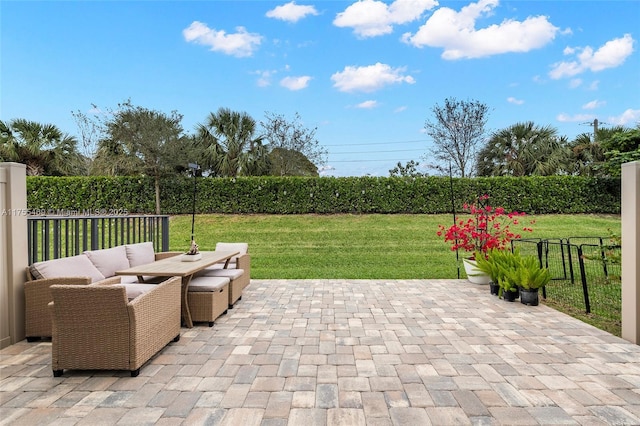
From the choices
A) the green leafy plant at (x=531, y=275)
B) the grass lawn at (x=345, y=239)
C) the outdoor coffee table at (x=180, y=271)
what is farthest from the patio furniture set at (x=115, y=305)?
the green leafy plant at (x=531, y=275)

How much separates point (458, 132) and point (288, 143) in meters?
8.11

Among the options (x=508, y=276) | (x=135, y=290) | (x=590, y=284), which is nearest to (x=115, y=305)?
(x=135, y=290)

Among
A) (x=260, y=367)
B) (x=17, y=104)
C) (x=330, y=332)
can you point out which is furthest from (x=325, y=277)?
(x=17, y=104)

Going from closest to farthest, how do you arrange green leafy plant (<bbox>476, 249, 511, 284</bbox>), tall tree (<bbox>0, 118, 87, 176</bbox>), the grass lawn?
green leafy plant (<bbox>476, 249, 511, 284</bbox>), the grass lawn, tall tree (<bbox>0, 118, 87, 176</bbox>)

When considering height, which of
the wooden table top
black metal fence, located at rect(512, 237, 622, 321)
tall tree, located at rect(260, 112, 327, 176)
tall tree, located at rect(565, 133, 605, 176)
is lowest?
black metal fence, located at rect(512, 237, 622, 321)

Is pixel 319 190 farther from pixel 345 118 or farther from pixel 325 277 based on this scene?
pixel 325 277

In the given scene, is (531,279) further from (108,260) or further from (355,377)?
(108,260)

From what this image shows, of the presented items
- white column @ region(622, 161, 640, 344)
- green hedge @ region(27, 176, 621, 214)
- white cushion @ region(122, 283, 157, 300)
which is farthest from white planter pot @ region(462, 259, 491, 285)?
green hedge @ region(27, 176, 621, 214)

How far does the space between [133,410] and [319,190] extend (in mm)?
11659

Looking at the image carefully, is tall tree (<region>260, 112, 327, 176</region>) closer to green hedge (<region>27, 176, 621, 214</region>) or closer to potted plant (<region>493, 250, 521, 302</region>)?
green hedge (<region>27, 176, 621, 214</region>)

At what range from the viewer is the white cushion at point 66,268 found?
11.3 feet

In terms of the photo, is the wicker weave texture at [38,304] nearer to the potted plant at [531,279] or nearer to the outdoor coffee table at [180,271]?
the outdoor coffee table at [180,271]

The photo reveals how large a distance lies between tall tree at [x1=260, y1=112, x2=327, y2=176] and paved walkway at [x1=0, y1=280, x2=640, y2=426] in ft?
45.4

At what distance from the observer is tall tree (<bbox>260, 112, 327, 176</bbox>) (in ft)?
57.6
